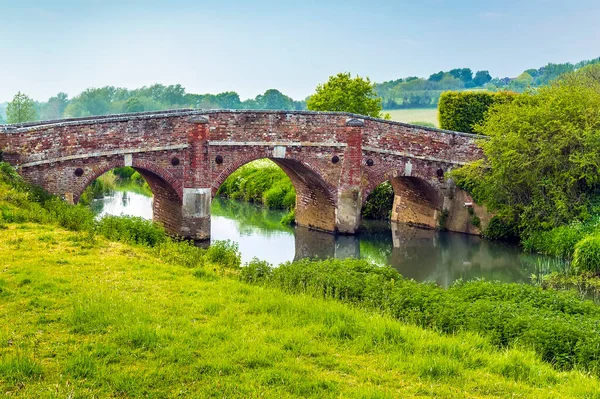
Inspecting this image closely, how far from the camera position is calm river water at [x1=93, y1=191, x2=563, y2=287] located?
62.0 feet

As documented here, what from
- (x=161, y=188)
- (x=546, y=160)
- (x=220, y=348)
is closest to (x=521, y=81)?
(x=546, y=160)

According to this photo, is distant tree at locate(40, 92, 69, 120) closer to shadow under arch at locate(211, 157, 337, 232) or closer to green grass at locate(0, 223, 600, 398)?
shadow under arch at locate(211, 157, 337, 232)

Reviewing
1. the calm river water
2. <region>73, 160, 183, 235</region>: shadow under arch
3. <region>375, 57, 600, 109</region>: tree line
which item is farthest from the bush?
<region>375, 57, 600, 109</region>: tree line

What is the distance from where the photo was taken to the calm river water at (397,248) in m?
18.9

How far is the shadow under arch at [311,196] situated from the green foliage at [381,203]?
3724mm

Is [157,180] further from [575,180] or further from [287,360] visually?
[287,360]

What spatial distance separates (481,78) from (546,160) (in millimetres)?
81072

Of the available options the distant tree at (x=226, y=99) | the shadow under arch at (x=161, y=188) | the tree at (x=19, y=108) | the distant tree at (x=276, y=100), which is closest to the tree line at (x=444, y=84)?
the distant tree at (x=276, y=100)

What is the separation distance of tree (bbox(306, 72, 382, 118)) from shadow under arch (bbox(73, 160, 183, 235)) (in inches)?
516

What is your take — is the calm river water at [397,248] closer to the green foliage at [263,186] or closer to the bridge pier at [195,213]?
the bridge pier at [195,213]

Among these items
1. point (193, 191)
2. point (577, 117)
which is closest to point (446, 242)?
point (577, 117)

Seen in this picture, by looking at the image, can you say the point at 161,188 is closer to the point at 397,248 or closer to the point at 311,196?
the point at 311,196

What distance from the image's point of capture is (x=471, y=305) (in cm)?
935

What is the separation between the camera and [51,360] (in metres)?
6.19
